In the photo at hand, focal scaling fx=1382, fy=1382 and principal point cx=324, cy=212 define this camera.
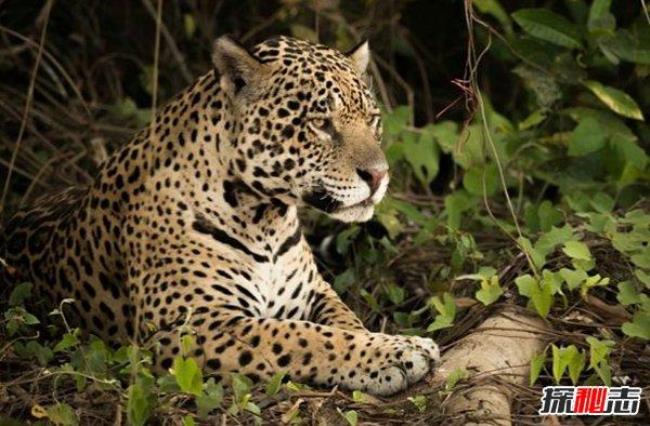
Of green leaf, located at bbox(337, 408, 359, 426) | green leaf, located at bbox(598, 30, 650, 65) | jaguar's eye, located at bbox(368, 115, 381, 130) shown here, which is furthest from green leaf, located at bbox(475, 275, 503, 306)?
green leaf, located at bbox(598, 30, 650, 65)

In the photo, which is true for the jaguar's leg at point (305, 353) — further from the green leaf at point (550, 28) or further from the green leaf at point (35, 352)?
the green leaf at point (550, 28)

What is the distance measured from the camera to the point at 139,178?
7.02 m

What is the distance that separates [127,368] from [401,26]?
621 cm

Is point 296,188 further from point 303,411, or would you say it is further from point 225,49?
point 303,411

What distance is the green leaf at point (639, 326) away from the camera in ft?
20.7

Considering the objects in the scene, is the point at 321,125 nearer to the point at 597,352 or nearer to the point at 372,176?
the point at 372,176

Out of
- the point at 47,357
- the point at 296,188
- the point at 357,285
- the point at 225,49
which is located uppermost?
the point at 225,49

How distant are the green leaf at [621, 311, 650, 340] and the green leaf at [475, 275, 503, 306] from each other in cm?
72

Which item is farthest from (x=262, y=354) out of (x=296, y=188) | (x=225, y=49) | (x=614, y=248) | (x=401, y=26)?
(x=401, y=26)

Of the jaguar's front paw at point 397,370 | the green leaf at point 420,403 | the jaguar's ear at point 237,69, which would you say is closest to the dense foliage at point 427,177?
the green leaf at point 420,403

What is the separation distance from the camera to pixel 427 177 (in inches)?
370

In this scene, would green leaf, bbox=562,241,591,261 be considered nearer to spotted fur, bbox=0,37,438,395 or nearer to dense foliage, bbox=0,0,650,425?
dense foliage, bbox=0,0,650,425

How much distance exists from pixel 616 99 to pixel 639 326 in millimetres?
2756

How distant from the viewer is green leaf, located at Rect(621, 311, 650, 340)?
6305mm
